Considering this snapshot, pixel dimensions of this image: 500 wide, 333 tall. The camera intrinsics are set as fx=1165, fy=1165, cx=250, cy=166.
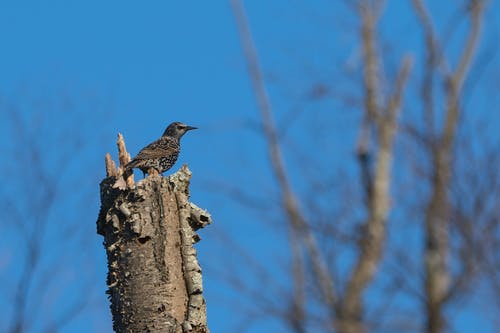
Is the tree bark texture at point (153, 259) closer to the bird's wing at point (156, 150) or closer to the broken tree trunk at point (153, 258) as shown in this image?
the broken tree trunk at point (153, 258)

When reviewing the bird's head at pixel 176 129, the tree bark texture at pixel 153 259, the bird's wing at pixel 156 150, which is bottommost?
the tree bark texture at pixel 153 259

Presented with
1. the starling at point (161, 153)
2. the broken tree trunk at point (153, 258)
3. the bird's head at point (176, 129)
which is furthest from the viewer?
the bird's head at point (176, 129)

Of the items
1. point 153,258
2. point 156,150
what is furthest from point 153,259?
point 156,150

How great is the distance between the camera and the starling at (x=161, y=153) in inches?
302

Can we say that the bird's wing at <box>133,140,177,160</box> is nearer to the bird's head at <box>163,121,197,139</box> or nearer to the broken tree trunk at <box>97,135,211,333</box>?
the bird's head at <box>163,121,197,139</box>

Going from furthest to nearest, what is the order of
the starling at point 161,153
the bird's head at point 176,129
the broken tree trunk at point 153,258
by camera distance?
the bird's head at point 176,129 < the starling at point 161,153 < the broken tree trunk at point 153,258

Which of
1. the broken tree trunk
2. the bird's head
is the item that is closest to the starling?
the bird's head

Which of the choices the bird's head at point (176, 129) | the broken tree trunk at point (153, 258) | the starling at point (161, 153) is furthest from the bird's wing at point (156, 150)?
the broken tree trunk at point (153, 258)

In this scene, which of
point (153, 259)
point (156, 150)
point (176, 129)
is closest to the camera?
point (153, 259)

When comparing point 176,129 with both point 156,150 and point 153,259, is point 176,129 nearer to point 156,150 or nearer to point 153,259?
point 156,150

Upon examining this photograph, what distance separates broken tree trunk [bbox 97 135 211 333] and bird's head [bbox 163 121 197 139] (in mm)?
3927

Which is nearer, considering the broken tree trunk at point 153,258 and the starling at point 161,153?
the broken tree trunk at point 153,258

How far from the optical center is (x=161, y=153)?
8148 millimetres

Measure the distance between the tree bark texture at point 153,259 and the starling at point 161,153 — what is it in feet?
6.07
